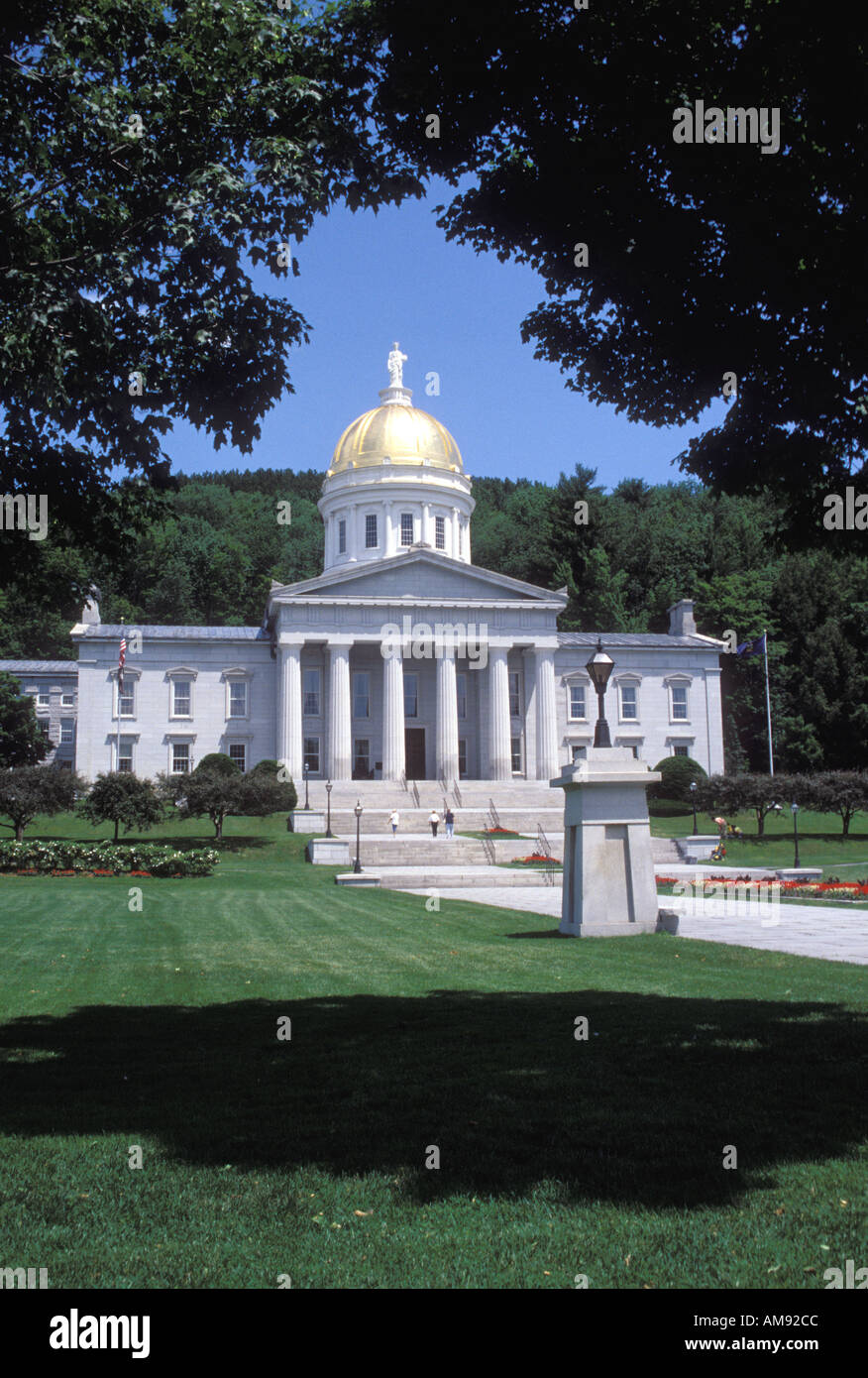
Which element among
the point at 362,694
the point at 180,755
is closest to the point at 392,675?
the point at 362,694

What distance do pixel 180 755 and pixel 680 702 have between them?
3398 centimetres

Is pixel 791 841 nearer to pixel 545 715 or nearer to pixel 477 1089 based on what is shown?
pixel 545 715

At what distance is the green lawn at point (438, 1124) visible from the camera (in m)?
4.85

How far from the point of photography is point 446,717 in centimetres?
6869

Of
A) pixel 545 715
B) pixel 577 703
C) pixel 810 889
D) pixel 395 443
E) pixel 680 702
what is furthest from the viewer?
pixel 395 443

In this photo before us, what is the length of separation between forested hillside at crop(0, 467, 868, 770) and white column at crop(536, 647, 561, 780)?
54.6 ft

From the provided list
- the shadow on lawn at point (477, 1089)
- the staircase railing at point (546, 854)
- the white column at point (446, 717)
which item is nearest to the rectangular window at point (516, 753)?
the white column at point (446, 717)

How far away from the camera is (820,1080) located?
7.61 meters

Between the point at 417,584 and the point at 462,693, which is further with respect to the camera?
the point at 462,693

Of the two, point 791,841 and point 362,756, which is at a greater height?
point 362,756

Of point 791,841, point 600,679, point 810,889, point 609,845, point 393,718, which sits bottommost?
point 791,841

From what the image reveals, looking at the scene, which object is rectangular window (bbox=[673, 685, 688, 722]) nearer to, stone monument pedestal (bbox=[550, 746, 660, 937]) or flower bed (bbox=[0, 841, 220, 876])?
flower bed (bbox=[0, 841, 220, 876])

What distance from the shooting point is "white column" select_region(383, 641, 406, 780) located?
6769cm

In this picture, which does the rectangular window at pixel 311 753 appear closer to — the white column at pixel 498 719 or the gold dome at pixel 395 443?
the white column at pixel 498 719
